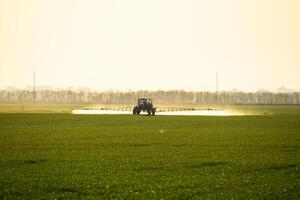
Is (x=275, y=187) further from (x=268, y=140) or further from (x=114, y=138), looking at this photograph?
(x=114, y=138)

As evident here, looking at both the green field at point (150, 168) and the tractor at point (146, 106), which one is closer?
the green field at point (150, 168)

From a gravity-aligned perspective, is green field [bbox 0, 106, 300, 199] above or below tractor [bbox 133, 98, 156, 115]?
below

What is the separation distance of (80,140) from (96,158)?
12.1 m

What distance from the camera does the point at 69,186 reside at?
20.6 metres

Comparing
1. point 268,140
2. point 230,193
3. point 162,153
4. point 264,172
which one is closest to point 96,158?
point 162,153

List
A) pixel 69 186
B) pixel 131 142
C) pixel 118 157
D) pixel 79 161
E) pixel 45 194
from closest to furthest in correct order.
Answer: pixel 45 194 → pixel 69 186 → pixel 79 161 → pixel 118 157 → pixel 131 142

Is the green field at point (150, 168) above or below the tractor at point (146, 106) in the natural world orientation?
below

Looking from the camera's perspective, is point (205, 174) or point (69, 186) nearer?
point (69, 186)

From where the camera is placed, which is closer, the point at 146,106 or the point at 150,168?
the point at 150,168

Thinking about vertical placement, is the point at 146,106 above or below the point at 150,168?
above

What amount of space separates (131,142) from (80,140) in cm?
459

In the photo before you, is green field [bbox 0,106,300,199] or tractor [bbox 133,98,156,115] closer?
green field [bbox 0,106,300,199]

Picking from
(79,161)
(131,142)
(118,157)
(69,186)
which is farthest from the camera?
(131,142)

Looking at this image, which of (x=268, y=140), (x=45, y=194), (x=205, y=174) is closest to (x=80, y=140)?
(x=268, y=140)
